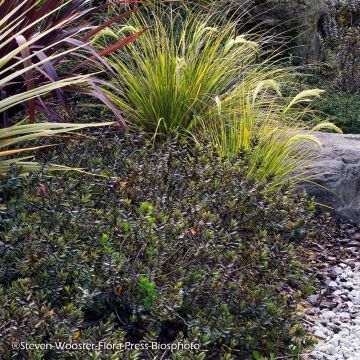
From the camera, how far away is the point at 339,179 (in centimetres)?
468

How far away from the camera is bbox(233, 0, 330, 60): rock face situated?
7.53 meters

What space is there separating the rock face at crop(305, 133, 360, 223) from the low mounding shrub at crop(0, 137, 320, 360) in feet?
3.78

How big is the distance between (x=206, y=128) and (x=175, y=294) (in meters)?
2.33

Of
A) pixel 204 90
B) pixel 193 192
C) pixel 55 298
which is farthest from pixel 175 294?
pixel 204 90

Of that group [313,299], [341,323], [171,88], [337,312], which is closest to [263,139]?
[171,88]

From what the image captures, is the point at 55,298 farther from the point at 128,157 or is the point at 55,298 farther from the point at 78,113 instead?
the point at 78,113

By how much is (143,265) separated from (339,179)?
2.36 m

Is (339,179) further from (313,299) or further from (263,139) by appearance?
(313,299)

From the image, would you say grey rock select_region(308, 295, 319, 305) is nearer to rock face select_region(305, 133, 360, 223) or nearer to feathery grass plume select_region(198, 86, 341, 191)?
feathery grass plume select_region(198, 86, 341, 191)

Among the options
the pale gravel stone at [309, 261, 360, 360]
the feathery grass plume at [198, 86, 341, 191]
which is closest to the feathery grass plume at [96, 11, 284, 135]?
the feathery grass plume at [198, 86, 341, 191]

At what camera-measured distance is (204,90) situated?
195 inches

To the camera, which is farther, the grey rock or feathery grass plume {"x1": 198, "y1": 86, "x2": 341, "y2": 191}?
feathery grass plume {"x1": 198, "y1": 86, "x2": 341, "y2": 191}

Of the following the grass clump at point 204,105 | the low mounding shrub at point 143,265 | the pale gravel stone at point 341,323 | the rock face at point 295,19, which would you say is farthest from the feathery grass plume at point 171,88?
the rock face at point 295,19

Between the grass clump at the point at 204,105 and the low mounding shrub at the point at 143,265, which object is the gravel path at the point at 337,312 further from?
the grass clump at the point at 204,105
